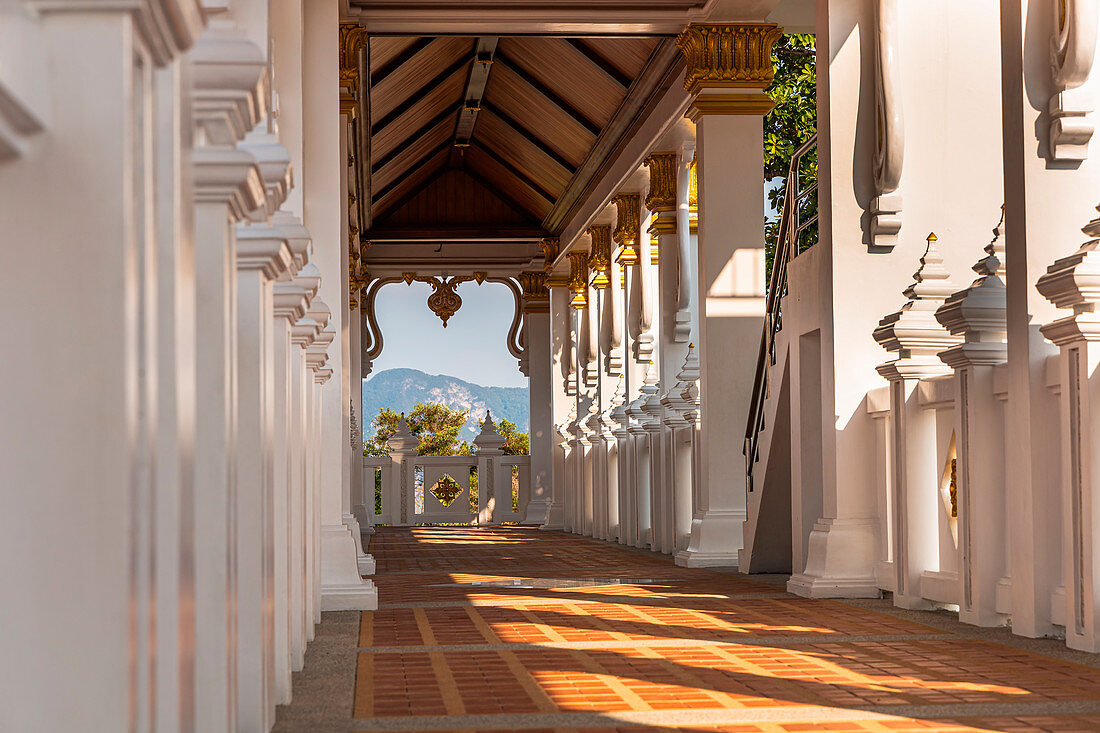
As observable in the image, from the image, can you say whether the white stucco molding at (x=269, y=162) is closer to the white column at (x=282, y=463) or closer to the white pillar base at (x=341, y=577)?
the white column at (x=282, y=463)

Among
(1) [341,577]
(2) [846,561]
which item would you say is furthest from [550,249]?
(1) [341,577]

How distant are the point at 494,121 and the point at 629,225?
487 centimetres

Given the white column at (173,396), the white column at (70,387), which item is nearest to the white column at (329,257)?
the white column at (173,396)

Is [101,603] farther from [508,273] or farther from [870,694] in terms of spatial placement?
[508,273]

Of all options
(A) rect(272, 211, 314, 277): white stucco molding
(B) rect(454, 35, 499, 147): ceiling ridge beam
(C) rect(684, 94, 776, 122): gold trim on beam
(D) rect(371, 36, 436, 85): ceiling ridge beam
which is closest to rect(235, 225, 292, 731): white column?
(A) rect(272, 211, 314, 277): white stucco molding

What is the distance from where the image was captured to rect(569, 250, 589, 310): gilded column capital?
21.8 metres

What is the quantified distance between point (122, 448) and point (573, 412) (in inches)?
849

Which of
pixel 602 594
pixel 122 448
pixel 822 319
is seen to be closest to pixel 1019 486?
pixel 822 319

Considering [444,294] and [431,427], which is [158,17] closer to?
[444,294]

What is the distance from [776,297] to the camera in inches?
411

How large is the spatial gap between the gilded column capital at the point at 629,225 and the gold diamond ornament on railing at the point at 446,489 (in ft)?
30.8

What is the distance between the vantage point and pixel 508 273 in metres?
24.7

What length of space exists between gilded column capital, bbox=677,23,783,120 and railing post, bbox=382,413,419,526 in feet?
48.1

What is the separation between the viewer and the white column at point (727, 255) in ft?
38.2
